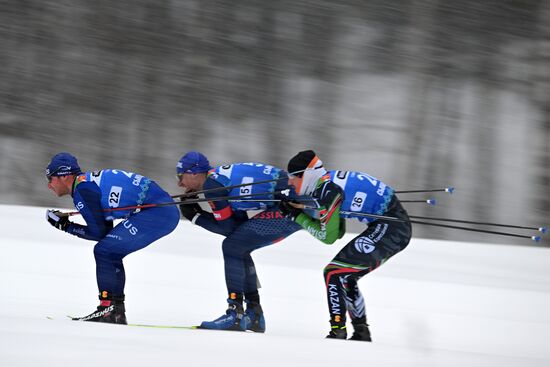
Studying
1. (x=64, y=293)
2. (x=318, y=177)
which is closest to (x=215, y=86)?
(x=64, y=293)

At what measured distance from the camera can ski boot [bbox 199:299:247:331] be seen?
4.55 m

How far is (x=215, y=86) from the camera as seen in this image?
10.7 meters

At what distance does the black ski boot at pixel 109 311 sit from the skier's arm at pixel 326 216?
4.03 feet

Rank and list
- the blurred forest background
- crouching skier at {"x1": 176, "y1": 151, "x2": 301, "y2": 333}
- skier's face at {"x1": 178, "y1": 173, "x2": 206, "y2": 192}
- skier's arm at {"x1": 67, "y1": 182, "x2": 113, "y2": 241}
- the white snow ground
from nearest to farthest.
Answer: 1. the white snow ground
2. skier's arm at {"x1": 67, "y1": 182, "x2": 113, "y2": 241}
3. crouching skier at {"x1": 176, "y1": 151, "x2": 301, "y2": 333}
4. skier's face at {"x1": 178, "y1": 173, "x2": 206, "y2": 192}
5. the blurred forest background

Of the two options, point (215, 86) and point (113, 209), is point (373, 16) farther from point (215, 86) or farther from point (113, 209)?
point (113, 209)

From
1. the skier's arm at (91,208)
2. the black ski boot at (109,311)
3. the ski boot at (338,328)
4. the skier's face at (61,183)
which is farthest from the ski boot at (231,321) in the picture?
the skier's face at (61,183)

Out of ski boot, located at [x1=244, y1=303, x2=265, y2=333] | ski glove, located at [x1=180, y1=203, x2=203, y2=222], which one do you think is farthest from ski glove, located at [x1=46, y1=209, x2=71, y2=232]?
ski boot, located at [x1=244, y1=303, x2=265, y2=333]

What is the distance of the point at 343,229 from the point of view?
14.5 feet

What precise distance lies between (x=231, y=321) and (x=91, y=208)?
110 cm

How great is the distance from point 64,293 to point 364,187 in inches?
93.4

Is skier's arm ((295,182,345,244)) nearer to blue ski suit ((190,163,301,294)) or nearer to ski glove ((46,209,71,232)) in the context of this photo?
blue ski suit ((190,163,301,294))

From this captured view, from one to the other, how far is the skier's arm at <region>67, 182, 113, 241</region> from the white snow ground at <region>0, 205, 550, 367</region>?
636 mm

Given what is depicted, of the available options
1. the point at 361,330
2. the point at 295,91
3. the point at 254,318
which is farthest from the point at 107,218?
the point at 295,91

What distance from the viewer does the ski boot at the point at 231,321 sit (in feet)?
14.9
